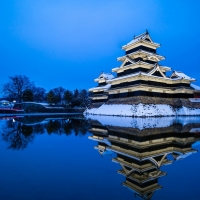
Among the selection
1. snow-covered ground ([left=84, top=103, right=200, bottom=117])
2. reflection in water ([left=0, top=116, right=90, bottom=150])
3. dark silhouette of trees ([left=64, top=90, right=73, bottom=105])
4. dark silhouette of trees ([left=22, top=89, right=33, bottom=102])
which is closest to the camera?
reflection in water ([left=0, top=116, right=90, bottom=150])

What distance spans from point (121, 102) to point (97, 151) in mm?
25635

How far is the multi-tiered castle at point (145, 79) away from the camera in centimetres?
2944

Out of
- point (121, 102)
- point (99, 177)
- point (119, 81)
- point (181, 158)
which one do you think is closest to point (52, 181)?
point (99, 177)

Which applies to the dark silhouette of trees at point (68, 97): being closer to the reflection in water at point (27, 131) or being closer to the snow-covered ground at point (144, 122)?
the snow-covered ground at point (144, 122)

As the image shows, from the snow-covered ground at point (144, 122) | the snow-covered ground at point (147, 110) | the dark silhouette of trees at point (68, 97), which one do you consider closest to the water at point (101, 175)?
the snow-covered ground at point (144, 122)

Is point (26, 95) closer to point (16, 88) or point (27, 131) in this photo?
point (16, 88)

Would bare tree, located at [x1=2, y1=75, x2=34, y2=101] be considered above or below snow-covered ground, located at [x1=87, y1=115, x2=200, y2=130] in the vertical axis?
above

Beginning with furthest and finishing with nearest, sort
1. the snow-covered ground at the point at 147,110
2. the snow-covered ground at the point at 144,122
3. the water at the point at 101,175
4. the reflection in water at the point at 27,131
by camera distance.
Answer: the snow-covered ground at the point at 147,110 < the snow-covered ground at the point at 144,122 < the reflection in water at the point at 27,131 < the water at the point at 101,175

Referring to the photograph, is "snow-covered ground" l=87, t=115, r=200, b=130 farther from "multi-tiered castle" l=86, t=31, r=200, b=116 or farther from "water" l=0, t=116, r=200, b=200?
"multi-tiered castle" l=86, t=31, r=200, b=116

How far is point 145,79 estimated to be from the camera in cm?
2942

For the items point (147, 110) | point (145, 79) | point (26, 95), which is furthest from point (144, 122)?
point (26, 95)

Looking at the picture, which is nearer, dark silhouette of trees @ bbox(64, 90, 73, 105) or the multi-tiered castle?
the multi-tiered castle

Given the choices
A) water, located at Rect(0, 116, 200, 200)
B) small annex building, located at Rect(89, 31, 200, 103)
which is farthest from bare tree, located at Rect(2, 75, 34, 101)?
water, located at Rect(0, 116, 200, 200)

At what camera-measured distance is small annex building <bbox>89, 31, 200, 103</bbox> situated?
2945cm
